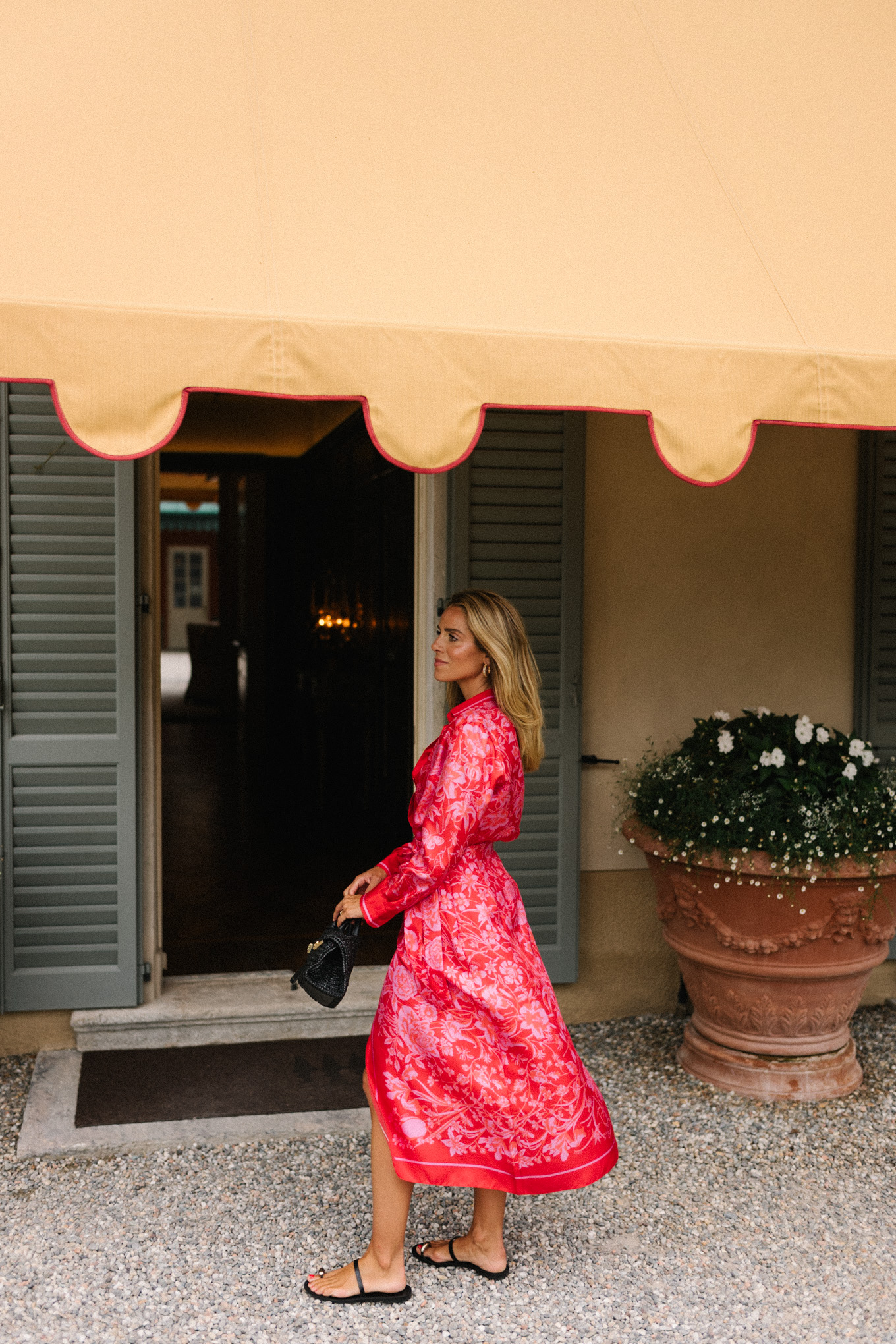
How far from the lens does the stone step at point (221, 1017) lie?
400cm

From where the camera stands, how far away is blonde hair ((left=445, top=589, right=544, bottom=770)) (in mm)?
2660

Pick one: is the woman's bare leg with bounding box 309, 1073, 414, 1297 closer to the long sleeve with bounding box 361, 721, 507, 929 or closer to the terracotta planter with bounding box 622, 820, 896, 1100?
the long sleeve with bounding box 361, 721, 507, 929

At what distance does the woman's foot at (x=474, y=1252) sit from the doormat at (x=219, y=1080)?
2.97ft

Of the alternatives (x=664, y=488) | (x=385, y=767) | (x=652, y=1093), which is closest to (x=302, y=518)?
(x=385, y=767)

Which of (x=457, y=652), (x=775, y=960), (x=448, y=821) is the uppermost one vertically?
(x=457, y=652)

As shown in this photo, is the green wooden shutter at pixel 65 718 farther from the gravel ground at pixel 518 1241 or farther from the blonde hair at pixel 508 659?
the blonde hair at pixel 508 659

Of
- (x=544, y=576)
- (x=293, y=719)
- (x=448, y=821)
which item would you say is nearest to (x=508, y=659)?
(x=448, y=821)

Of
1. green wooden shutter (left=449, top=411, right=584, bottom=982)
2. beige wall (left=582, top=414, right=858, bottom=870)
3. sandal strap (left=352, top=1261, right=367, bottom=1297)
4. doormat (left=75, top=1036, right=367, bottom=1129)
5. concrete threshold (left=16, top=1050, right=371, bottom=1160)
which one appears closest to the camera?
sandal strap (left=352, top=1261, right=367, bottom=1297)

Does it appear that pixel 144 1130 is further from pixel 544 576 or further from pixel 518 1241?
pixel 544 576

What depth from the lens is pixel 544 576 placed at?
4.21 meters

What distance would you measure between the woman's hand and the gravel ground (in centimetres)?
87

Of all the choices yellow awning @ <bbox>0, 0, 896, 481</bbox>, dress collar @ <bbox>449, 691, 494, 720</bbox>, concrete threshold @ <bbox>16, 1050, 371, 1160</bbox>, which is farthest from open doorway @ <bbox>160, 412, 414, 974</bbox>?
yellow awning @ <bbox>0, 0, 896, 481</bbox>

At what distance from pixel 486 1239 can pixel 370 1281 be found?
0.29m

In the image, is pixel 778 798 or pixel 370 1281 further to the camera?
pixel 778 798
